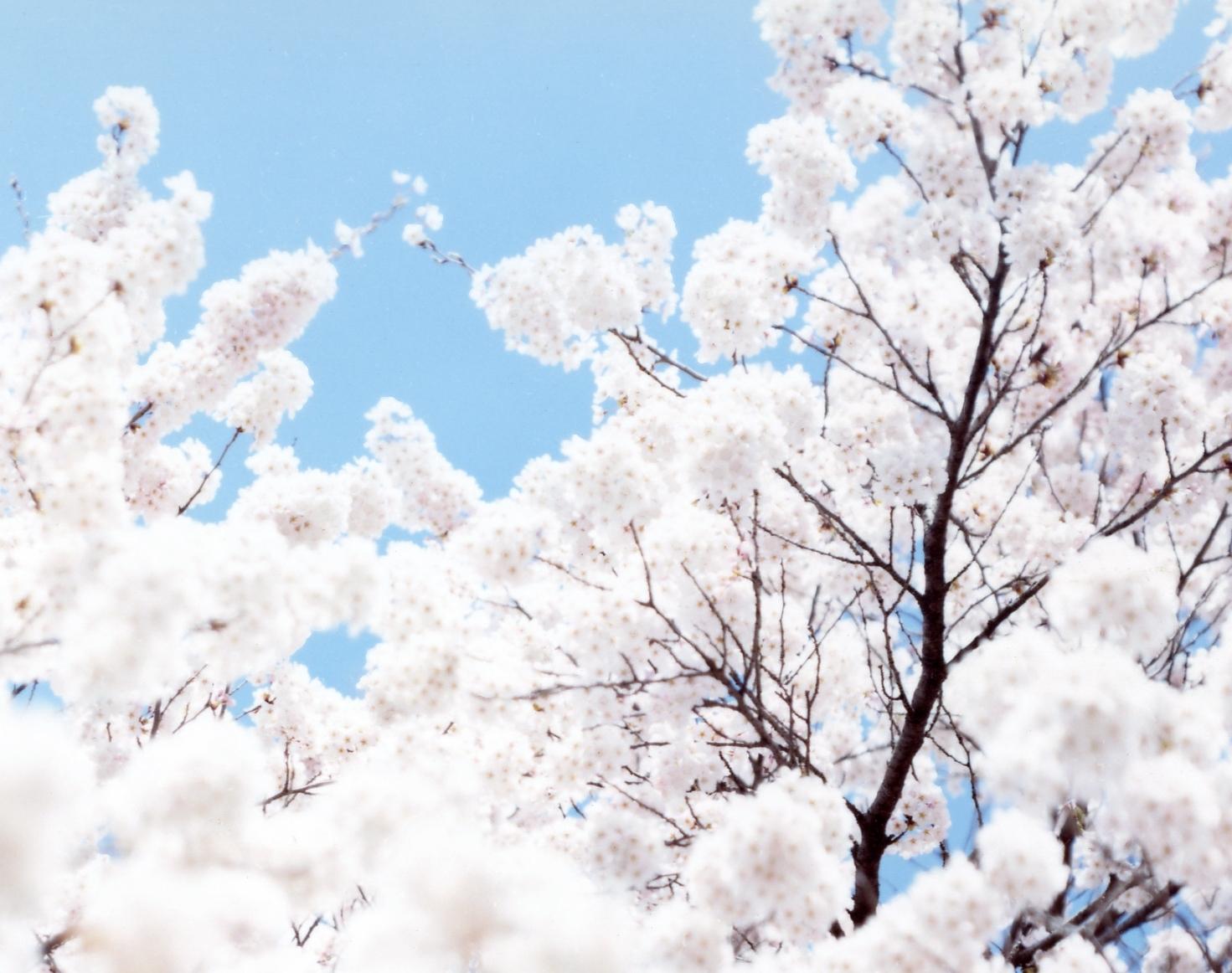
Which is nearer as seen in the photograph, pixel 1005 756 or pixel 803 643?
pixel 1005 756

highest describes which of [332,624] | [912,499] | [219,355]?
[219,355]

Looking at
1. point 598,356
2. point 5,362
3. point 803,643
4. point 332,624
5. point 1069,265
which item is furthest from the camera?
point 598,356

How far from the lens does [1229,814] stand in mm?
3250

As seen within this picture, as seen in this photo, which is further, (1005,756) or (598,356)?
(598,356)

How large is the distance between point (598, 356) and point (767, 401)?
2.55 m

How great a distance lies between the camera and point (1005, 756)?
279 centimetres

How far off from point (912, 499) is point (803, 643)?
1.50m

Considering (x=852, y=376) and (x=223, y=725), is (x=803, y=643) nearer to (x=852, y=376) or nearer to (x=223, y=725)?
(x=852, y=376)

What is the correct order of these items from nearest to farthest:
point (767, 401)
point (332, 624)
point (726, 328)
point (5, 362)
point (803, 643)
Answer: point (332, 624), point (5, 362), point (767, 401), point (726, 328), point (803, 643)

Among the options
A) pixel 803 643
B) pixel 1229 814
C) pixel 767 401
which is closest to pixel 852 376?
pixel 803 643

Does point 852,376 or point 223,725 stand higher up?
point 852,376

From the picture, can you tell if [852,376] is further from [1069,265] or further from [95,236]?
[95,236]

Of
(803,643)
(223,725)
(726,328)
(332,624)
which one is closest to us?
(223,725)

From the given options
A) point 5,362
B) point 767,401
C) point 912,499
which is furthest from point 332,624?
point 912,499
